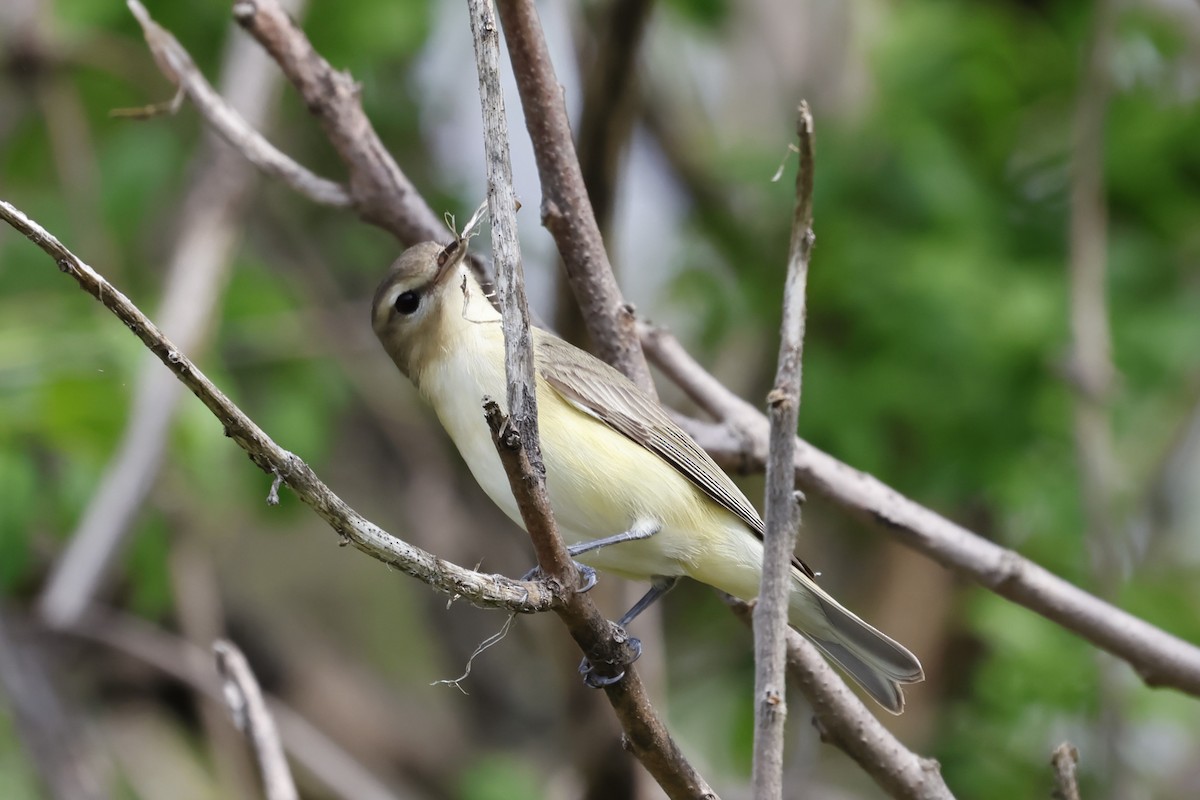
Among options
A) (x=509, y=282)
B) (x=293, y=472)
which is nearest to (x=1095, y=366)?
(x=509, y=282)

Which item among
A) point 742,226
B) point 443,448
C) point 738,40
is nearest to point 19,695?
point 443,448

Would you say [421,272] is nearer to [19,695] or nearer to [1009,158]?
[19,695]

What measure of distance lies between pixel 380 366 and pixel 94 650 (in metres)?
2.15

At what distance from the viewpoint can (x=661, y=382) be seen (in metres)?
6.39

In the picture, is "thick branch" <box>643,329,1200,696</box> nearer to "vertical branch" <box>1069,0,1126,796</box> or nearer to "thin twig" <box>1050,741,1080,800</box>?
"thin twig" <box>1050,741,1080,800</box>

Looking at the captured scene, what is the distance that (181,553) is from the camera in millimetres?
5477

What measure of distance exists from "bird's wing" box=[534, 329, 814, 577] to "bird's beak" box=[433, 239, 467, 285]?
1.03ft

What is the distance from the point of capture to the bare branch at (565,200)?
9.55 feet

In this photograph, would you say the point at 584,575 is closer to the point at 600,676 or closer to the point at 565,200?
the point at 600,676

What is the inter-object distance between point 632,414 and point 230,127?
1.32 meters

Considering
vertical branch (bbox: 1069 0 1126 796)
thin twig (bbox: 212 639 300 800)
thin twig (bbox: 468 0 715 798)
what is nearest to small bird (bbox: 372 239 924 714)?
thin twig (bbox: 212 639 300 800)

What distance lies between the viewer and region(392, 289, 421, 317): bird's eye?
332 cm

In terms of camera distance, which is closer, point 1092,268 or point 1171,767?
point 1092,268

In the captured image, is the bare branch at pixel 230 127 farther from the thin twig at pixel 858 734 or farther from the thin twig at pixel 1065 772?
the thin twig at pixel 1065 772
